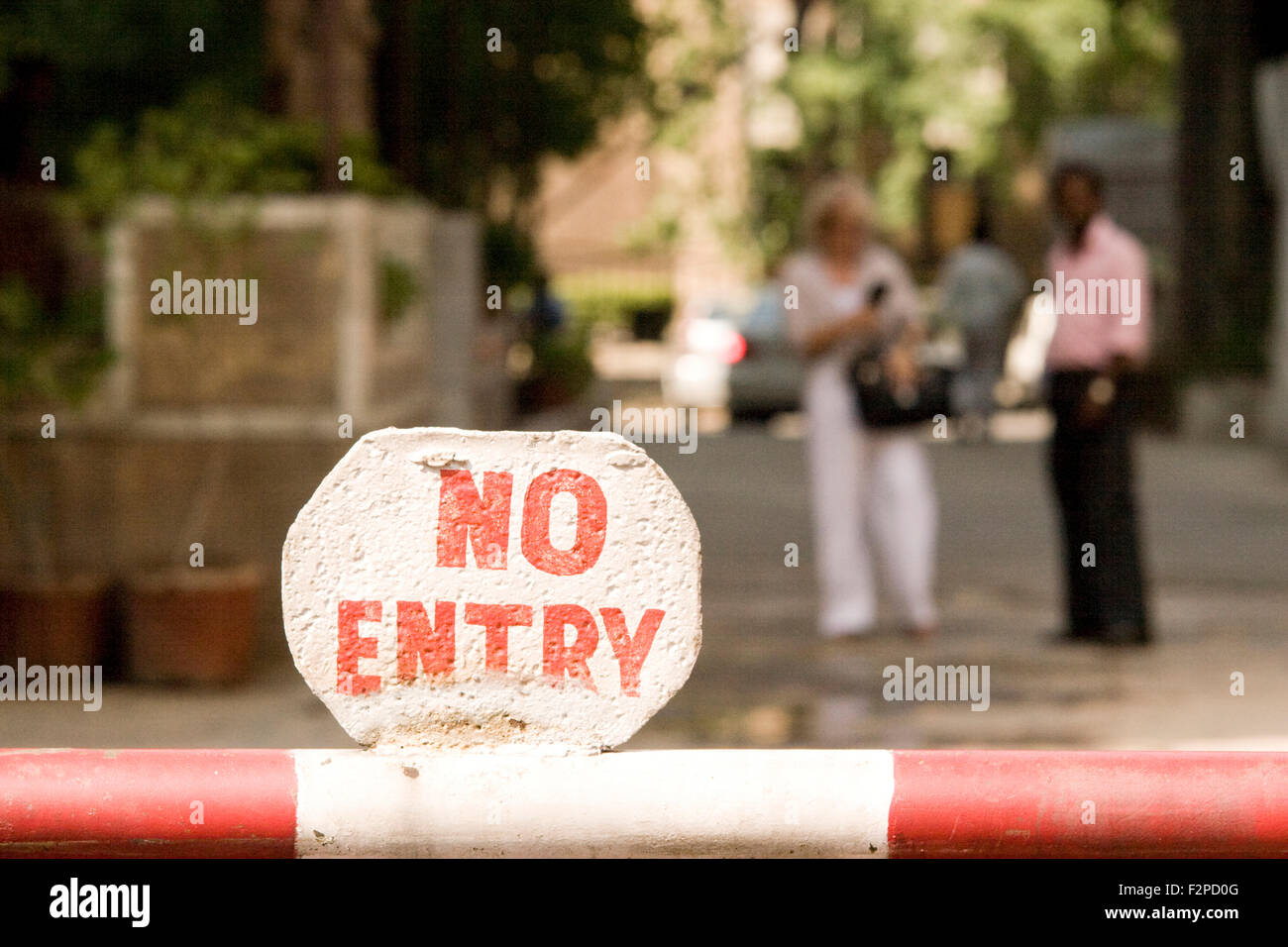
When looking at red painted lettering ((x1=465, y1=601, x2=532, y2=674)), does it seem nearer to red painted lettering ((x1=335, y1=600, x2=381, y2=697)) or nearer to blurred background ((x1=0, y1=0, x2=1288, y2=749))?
red painted lettering ((x1=335, y1=600, x2=381, y2=697))

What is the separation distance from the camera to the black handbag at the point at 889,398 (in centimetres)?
809

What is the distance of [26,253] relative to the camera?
8430mm

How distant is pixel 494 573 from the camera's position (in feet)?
9.67

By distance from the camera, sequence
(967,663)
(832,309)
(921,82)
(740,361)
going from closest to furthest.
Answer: (967,663) → (832,309) → (740,361) → (921,82)

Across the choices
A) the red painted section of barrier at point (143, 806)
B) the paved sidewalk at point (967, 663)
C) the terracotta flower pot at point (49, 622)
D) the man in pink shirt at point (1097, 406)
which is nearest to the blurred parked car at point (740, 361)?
the paved sidewalk at point (967, 663)

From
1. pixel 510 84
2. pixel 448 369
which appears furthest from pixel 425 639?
pixel 510 84

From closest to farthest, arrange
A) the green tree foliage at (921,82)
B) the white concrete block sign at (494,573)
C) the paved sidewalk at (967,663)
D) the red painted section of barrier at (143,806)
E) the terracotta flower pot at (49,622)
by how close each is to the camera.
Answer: the red painted section of barrier at (143,806) < the white concrete block sign at (494,573) < the paved sidewalk at (967,663) < the terracotta flower pot at (49,622) < the green tree foliage at (921,82)

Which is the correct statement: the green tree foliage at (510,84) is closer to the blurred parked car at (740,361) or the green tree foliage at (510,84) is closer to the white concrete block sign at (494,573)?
the blurred parked car at (740,361)

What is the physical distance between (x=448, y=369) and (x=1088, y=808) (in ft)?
30.4

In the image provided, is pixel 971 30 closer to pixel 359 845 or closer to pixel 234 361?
pixel 234 361

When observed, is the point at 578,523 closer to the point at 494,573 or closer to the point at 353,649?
the point at 494,573

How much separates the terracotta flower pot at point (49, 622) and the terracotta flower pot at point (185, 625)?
15 cm
